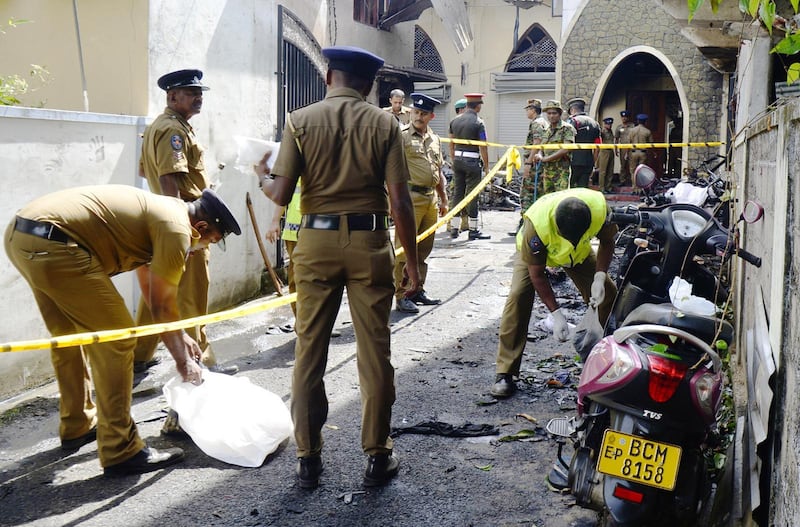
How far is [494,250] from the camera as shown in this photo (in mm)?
11148

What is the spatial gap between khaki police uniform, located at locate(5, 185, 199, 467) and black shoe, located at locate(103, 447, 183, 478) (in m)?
0.04

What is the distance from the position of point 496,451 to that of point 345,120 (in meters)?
1.99

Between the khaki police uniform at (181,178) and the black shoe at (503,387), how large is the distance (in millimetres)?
2061

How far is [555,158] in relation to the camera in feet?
32.6

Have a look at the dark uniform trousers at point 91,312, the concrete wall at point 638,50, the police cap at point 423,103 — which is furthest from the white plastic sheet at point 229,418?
the concrete wall at point 638,50

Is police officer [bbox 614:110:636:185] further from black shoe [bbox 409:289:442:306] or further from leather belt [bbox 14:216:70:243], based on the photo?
leather belt [bbox 14:216:70:243]

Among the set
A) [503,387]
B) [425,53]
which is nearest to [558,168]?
[503,387]

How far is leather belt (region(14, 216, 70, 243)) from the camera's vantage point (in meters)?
3.74

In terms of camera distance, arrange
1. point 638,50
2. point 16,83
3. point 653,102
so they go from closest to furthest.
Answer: point 16,83, point 638,50, point 653,102

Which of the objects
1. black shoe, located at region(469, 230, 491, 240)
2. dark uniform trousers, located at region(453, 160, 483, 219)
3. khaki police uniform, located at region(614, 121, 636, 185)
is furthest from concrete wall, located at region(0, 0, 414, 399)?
khaki police uniform, located at region(614, 121, 636, 185)

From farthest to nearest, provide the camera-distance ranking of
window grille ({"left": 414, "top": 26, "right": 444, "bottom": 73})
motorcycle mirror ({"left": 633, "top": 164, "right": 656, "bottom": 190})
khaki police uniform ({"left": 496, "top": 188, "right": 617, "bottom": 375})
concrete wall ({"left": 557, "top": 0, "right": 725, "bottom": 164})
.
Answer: window grille ({"left": 414, "top": 26, "right": 444, "bottom": 73}), concrete wall ({"left": 557, "top": 0, "right": 725, "bottom": 164}), motorcycle mirror ({"left": 633, "top": 164, "right": 656, "bottom": 190}), khaki police uniform ({"left": 496, "top": 188, "right": 617, "bottom": 375})

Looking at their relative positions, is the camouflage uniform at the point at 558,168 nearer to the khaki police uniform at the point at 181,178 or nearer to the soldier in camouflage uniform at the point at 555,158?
the soldier in camouflage uniform at the point at 555,158

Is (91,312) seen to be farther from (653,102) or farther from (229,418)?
(653,102)

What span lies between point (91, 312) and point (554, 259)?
8.23 feet
